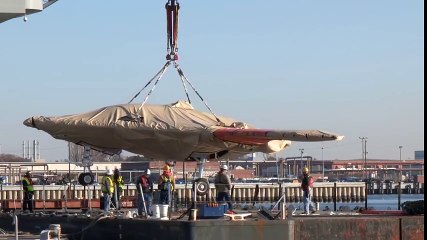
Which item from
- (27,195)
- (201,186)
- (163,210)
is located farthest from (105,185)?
(27,195)

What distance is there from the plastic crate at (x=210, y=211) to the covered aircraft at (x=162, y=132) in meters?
3.91

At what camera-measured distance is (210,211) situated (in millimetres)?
29484

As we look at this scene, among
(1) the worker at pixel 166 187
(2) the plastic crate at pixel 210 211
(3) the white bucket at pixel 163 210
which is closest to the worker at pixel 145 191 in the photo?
(1) the worker at pixel 166 187

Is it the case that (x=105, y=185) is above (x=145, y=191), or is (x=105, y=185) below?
above

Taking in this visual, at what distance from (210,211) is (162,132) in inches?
187

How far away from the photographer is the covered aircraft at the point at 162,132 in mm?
33312

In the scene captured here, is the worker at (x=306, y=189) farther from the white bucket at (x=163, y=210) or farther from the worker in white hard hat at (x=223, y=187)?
the white bucket at (x=163, y=210)

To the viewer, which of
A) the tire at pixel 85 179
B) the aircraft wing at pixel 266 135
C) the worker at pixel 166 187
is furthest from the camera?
the tire at pixel 85 179

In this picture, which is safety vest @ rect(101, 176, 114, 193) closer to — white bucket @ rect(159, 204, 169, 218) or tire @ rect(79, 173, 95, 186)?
tire @ rect(79, 173, 95, 186)

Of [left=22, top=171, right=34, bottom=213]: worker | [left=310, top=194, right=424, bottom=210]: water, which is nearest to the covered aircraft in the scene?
[left=22, top=171, right=34, bottom=213]: worker

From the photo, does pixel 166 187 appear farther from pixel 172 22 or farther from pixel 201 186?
pixel 172 22

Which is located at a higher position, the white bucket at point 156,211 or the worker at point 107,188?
the worker at point 107,188

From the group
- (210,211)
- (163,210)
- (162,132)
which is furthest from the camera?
(162,132)

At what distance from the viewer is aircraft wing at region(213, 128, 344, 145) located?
31.9 m
